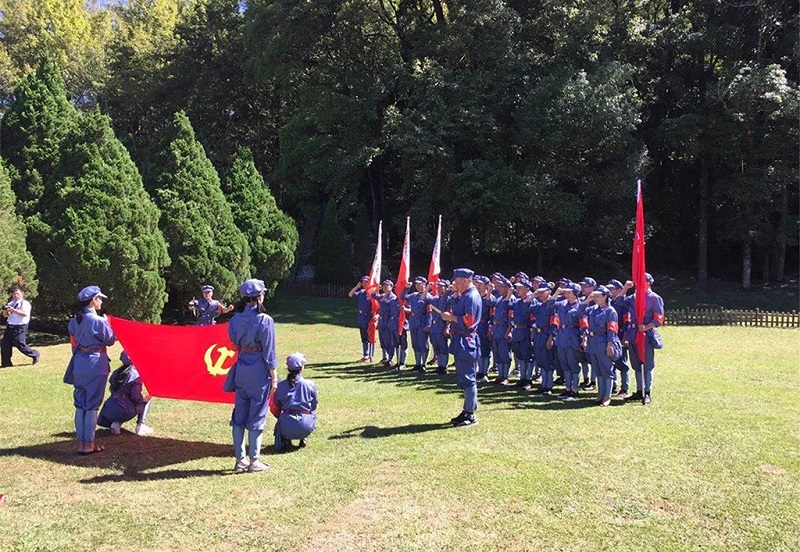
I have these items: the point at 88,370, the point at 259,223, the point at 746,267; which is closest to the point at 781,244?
the point at 746,267

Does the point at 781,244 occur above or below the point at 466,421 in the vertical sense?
above

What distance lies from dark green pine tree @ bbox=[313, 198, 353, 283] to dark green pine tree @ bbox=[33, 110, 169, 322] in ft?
48.6

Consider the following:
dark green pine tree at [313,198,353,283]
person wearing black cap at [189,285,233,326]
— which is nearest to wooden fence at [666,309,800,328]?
dark green pine tree at [313,198,353,283]

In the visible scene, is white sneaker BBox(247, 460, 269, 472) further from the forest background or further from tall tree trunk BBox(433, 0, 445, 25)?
tall tree trunk BBox(433, 0, 445, 25)

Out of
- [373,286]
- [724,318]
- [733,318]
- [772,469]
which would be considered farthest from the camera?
[724,318]

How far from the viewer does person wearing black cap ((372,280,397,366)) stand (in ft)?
48.9

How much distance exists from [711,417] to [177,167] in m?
19.4

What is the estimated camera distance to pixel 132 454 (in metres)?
7.93

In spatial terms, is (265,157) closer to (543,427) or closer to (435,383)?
(435,383)

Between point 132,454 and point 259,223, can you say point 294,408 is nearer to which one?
point 132,454

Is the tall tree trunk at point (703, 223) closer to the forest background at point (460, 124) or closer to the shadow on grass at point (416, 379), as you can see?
the forest background at point (460, 124)

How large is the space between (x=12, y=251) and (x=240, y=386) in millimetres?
12317

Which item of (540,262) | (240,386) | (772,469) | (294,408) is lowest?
(772,469)

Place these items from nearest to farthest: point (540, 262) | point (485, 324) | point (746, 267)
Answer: point (485, 324) → point (746, 267) → point (540, 262)
